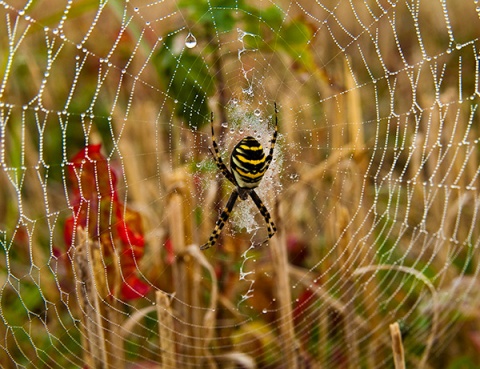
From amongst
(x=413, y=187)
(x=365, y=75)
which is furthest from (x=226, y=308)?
(x=365, y=75)

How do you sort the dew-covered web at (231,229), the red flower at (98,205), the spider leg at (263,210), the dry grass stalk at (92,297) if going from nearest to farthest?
the dry grass stalk at (92,297)
the red flower at (98,205)
the dew-covered web at (231,229)
the spider leg at (263,210)

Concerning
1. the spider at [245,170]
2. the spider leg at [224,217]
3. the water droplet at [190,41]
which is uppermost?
the water droplet at [190,41]

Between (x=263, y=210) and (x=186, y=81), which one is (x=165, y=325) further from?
(x=186, y=81)

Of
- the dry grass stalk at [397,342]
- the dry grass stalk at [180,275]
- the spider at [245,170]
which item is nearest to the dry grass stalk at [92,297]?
the dry grass stalk at [180,275]

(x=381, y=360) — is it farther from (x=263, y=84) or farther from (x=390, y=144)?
(x=390, y=144)

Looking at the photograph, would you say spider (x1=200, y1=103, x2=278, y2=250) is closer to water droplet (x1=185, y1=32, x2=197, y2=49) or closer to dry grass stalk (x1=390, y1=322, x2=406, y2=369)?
water droplet (x1=185, y1=32, x2=197, y2=49)

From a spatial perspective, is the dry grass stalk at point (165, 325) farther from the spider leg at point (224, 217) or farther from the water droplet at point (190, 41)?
the water droplet at point (190, 41)

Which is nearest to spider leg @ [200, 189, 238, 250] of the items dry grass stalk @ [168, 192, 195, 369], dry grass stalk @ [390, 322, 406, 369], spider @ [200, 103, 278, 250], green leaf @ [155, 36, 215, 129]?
spider @ [200, 103, 278, 250]
